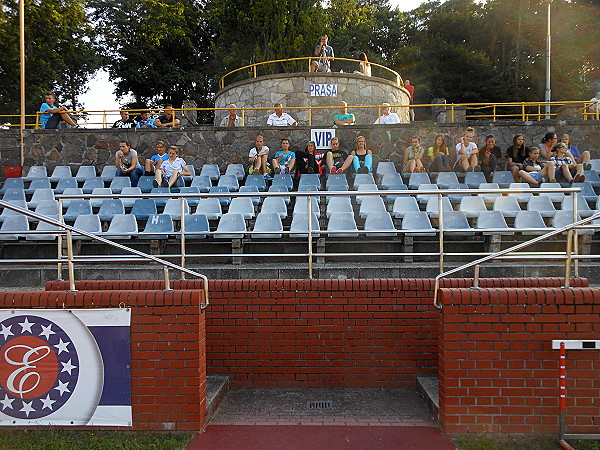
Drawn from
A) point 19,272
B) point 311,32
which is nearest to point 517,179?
point 19,272

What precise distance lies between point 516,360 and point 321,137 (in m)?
9.71

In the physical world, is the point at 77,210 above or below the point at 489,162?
below

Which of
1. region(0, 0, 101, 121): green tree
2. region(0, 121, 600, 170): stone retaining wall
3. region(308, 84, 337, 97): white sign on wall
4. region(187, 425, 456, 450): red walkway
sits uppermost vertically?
region(0, 0, 101, 121): green tree

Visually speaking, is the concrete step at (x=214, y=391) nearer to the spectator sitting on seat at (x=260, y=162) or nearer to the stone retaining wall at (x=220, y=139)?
the spectator sitting on seat at (x=260, y=162)

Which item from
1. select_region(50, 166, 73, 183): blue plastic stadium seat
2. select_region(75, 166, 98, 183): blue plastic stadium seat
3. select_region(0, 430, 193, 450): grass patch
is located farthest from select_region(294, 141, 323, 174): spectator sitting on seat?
select_region(0, 430, 193, 450): grass patch

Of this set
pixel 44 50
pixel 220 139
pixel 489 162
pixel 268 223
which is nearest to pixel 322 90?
pixel 220 139

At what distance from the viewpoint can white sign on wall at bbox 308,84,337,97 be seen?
55.2 ft

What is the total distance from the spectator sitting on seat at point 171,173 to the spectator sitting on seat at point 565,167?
7.13 m

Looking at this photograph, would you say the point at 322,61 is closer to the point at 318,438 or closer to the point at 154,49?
the point at 318,438

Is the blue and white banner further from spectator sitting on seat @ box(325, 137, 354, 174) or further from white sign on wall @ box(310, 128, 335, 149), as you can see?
white sign on wall @ box(310, 128, 335, 149)

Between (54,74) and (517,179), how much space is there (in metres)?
27.6

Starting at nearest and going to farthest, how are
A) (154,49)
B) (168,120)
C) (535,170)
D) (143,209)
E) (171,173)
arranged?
(143,209), (535,170), (171,173), (168,120), (154,49)

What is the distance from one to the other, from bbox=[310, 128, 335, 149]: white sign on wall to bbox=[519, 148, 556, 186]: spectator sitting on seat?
4984mm

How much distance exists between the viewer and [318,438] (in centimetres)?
418
